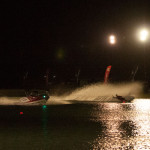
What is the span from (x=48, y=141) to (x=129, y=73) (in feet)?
202

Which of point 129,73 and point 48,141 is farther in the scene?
point 129,73

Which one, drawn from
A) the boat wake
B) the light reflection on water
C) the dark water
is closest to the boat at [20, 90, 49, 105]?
the boat wake

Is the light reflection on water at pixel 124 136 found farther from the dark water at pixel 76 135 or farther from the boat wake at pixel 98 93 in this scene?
the boat wake at pixel 98 93

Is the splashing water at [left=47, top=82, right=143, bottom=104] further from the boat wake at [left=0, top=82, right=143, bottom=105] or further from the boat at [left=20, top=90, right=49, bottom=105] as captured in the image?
the boat at [left=20, top=90, right=49, bottom=105]

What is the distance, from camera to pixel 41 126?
15.5 m

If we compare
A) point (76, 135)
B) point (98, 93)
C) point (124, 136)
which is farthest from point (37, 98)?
point (124, 136)

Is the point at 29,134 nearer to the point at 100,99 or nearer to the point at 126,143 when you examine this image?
the point at 126,143

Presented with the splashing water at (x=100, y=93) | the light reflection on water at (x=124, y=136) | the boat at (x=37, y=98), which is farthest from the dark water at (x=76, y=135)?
the splashing water at (x=100, y=93)

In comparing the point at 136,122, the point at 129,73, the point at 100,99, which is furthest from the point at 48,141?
the point at 129,73

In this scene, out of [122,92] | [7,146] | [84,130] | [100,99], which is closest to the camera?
[7,146]

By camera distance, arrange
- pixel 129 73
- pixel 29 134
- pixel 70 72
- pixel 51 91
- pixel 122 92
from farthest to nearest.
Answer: pixel 70 72 < pixel 129 73 < pixel 51 91 < pixel 122 92 < pixel 29 134

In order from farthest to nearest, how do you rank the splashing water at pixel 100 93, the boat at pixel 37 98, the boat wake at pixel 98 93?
the splashing water at pixel 100 93
the boat wake at pixel 98 93
the boat at pixel 37 98

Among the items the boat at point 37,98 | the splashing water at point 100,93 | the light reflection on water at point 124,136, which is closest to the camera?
the light reflection on water at point 124,136

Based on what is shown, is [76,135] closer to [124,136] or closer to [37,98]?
[124,136]
